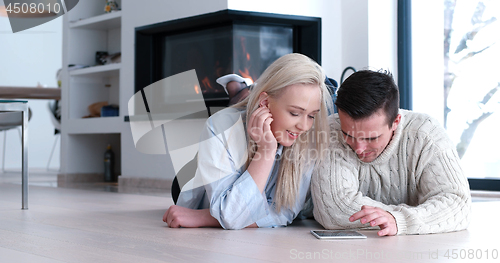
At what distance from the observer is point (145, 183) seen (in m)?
3.89

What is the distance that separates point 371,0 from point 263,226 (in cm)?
212

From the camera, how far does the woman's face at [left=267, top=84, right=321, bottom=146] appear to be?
1.68 metres

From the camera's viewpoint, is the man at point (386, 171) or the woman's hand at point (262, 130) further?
the woman's hand at point (262, 130)

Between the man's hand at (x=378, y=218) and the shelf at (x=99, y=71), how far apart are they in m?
2.94

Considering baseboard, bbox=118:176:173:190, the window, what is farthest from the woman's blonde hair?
baseboard, bbox=118:176:173:190

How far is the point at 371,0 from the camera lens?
346 centimetres

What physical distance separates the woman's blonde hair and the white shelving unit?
9.16 ft

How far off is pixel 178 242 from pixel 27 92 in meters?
3.55

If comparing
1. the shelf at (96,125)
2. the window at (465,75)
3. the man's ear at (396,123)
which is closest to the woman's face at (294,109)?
the man's ear at (396,123)

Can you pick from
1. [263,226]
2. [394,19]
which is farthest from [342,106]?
[394,19]

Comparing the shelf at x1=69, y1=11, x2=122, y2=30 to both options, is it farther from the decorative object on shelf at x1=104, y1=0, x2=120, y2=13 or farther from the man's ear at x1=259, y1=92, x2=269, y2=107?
the man's ear at x1=259, y1=92, x2=269, y2=107

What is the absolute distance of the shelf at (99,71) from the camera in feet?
13.5

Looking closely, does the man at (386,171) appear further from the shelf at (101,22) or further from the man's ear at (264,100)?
the shelf at (101,22)

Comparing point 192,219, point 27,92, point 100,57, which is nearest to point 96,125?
point 100,57
